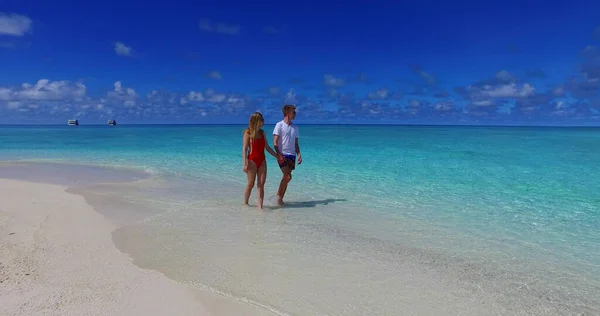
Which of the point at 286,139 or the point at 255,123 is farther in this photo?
the point at 286,139

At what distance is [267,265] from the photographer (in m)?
4.21

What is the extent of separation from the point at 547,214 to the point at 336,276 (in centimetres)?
523

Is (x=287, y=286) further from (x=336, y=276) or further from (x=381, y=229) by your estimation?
(x=381, y=229)

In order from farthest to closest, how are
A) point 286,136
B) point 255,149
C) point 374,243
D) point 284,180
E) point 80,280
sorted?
point 284,180 < point 286,136 < point 255,149 < point 374,243 < point 80,280

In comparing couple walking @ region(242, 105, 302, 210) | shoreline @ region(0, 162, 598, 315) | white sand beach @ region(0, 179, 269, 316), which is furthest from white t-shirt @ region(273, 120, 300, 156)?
white sand beach @ region(0, 179, 269, 316)

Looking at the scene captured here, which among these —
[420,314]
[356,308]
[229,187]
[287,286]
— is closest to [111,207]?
[229,187]

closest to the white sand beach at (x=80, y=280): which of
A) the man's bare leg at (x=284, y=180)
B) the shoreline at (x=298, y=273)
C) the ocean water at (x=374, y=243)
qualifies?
the shoreline at (x=298, y=273)

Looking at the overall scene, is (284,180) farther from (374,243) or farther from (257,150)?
(374,243)

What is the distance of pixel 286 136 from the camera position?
688 cm

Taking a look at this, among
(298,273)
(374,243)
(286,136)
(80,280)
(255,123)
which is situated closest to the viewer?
(80,280)

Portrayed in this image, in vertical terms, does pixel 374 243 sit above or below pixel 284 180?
below

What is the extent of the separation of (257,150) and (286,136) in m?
0.61

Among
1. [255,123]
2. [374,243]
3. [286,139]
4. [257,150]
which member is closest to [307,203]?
[286,139]

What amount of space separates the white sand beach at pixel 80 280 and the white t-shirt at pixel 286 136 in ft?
10.4
